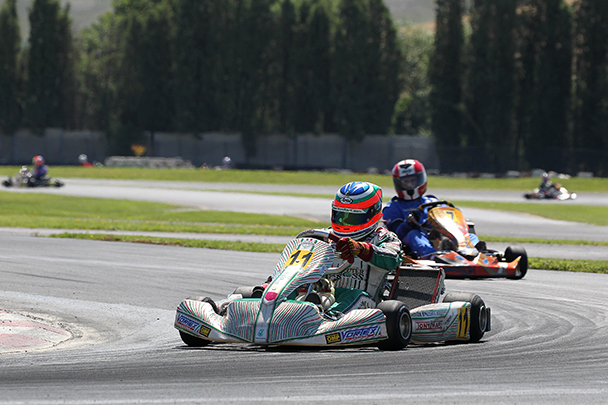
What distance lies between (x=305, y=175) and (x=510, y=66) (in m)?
15.7

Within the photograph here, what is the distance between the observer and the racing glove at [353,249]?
779cm

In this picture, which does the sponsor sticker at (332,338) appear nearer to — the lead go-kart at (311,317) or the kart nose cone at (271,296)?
the lead go-kart at (311,317)

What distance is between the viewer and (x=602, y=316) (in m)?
9.76

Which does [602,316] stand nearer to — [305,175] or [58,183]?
[58,183]

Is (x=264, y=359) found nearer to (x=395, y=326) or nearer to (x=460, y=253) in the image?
(x=395, y=326)

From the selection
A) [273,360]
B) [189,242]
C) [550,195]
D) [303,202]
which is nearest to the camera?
[273,360]

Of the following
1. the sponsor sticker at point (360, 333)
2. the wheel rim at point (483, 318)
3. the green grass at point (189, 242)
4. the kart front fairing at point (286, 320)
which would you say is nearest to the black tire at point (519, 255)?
the green grass at point (189, 242)

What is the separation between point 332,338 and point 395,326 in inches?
21.9

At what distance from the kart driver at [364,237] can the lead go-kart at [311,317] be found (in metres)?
0.12

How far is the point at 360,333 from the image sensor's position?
729 cm

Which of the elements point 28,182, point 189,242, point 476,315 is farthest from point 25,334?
point 28,182

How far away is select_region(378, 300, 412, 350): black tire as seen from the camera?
24.4 feet

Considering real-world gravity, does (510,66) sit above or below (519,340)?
above

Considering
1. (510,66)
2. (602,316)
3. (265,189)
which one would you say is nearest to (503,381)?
(602,316)
